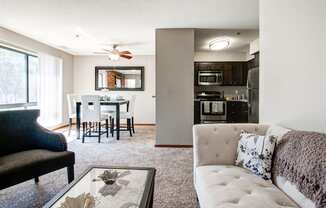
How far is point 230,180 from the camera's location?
66.3 inches

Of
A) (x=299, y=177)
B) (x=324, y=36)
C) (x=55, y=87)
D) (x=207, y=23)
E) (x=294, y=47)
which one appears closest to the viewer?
(x=299, y=177)

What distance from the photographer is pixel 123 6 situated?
11.5ft

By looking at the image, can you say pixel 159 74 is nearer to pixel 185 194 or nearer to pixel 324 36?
pixel 185 194

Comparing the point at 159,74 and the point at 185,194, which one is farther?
the point at 159,74

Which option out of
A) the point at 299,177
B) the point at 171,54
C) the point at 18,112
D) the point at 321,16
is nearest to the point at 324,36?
the point at 321,16

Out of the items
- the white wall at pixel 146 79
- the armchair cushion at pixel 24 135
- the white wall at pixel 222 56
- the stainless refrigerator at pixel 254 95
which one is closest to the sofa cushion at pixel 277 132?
the armchair cushion at pixel 24 135

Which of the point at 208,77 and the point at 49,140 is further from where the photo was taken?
the point at 208,77

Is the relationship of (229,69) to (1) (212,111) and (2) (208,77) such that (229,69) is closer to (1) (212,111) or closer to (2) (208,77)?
(2) (208,77)

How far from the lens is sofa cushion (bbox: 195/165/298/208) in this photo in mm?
1354

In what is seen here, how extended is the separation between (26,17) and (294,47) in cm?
412

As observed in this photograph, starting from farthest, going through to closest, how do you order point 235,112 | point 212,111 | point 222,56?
point 222,56 < point 235,112 < point 212,111

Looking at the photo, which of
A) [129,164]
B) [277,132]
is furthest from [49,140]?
[277,132]

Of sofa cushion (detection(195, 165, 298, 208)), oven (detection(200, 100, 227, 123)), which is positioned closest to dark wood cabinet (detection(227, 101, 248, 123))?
oven (detection(200, 100, 227, 123))

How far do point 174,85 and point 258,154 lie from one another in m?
3.13
